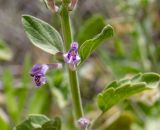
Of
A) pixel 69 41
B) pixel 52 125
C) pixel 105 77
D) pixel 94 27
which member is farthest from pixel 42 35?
pixel 105 77

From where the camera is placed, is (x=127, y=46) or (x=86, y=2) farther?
(x=86, y=2)

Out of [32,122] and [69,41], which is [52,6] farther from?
[32,122]

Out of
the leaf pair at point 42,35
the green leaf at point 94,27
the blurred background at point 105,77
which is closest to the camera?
the leaf pair at point 42,35

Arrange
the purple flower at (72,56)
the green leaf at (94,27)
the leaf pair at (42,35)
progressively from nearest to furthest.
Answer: the purple flower at (72,56) < the leaf pair at (42,35) < the green leaf at (94,27)

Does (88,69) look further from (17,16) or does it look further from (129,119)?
(17,16)

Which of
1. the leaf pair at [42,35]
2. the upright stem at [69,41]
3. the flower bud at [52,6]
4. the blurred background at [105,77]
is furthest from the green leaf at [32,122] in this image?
the blurred background at [105,77]

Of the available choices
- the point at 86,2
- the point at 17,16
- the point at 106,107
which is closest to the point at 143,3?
the point at 106,107

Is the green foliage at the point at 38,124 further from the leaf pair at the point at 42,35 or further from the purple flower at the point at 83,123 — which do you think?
the leaf pair at the point at 42,35
